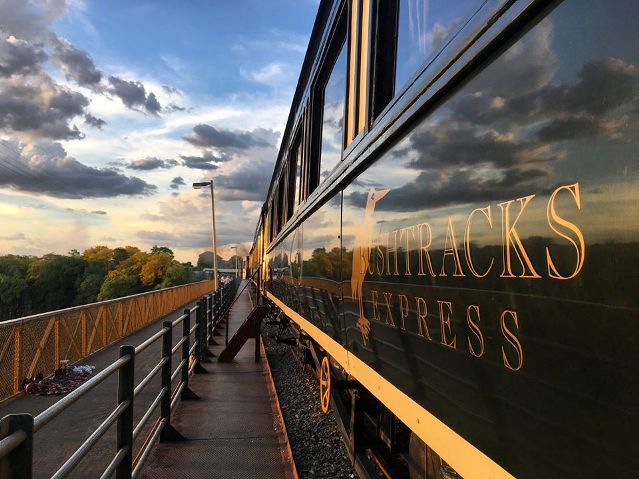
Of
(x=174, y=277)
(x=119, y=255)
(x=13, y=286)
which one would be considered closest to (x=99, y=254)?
(x=119, y=255)

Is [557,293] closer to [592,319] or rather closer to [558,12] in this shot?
[592,319]

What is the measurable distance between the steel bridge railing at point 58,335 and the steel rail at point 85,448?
493cm

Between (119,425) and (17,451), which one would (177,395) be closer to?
(119,425)

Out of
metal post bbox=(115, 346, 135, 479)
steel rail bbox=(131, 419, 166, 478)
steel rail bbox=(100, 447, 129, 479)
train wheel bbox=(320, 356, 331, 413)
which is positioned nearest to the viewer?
steel rail bbox=(100, 447, 129, 479)

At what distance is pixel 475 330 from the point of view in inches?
56.1

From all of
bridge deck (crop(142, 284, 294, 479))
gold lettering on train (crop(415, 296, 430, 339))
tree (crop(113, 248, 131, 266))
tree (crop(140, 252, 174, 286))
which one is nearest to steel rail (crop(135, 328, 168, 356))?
bridge deck (crop(142, 284, 294, 479))

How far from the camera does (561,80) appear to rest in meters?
1.12

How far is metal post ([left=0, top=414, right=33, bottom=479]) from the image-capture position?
153 cm

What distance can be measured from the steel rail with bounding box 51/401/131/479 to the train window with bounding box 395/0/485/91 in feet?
6.27

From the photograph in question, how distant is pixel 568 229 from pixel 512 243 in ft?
0.63

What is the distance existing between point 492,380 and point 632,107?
0.72 m

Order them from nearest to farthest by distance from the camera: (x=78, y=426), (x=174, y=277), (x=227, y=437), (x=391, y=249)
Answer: (x=391, y=249), (x=227, y=437), (x=78, y=426), (x=174, y=277)

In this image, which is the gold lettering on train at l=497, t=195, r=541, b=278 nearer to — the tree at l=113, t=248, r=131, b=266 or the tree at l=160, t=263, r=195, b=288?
the tree at l=160, t=263, r=195, b=288

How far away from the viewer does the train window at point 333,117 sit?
11.2ft
